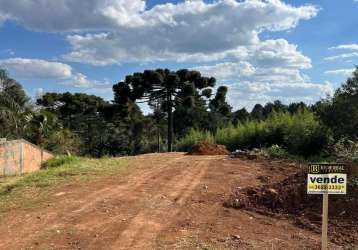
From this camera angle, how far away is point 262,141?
81.9 ft

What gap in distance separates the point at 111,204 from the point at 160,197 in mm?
1131

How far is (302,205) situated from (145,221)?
299 cm

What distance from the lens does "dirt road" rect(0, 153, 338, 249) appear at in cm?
697

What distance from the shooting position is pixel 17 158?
16.6 meters

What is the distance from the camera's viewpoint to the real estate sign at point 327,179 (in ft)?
19.2

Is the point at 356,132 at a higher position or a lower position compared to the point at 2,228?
higher

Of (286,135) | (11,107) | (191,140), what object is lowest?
(191,140)

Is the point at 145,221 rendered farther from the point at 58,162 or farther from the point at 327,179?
the point at 58,162

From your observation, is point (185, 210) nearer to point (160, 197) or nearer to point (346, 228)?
point (160, 197)

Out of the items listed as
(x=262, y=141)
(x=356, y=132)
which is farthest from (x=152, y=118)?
(x=356, y=132)

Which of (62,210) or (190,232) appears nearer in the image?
(190,232)

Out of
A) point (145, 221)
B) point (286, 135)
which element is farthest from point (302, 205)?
point (286, 135)

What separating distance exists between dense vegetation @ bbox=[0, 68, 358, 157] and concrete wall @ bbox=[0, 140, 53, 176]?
544 cm

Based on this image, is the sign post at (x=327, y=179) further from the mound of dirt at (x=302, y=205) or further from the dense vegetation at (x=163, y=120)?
the dense vegetation at (x=163, y=120)
